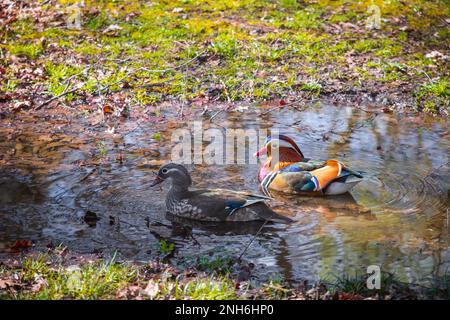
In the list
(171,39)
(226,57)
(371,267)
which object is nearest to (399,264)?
(371,267)

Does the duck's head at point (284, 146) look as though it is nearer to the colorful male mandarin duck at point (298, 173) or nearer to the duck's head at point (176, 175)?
the colorful male mandarin duck at point (298, 173)

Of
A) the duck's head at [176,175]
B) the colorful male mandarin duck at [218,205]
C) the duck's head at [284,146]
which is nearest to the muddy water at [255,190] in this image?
the colorful male mandarin duck at [218,205]

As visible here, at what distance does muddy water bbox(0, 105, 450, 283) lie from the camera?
6.41 m

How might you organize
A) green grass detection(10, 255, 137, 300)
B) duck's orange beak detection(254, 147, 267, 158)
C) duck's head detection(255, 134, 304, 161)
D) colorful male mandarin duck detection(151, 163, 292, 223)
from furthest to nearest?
duck's orange beak detection(254, 147, 267, 158)
duck's head detection(255, 134, 304, 161)
colorful male mandarin duck detection(151, 163, 292, 223)
green grass detection(10, 255, 137, 300)

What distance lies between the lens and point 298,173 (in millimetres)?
7938

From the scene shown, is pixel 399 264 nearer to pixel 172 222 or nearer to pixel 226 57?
pixel 172 222

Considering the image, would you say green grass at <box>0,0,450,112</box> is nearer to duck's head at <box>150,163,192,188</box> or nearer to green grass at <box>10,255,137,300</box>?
duck's head at <box>150,163,192,188</box>

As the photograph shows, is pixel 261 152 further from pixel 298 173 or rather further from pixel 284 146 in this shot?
pixel 298 173

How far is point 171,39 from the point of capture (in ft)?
41.2

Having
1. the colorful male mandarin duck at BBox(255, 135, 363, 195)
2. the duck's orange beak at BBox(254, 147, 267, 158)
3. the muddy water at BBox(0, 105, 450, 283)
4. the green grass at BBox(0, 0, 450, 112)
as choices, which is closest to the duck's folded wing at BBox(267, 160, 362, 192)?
the colorful male mandarin duck at BBox(255, 135, 363, 195)

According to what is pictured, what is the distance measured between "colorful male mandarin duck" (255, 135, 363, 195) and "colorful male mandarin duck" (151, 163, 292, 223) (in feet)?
2.72

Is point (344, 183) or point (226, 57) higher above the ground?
point (226, 57)

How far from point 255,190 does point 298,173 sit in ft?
1.75

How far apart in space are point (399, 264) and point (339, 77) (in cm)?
580
